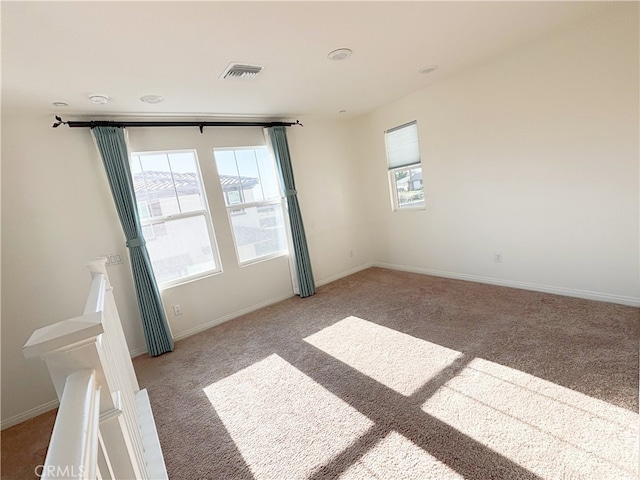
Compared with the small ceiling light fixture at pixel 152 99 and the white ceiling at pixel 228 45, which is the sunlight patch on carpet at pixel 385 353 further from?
A: the small ceiling light fixture at pixel 152 99

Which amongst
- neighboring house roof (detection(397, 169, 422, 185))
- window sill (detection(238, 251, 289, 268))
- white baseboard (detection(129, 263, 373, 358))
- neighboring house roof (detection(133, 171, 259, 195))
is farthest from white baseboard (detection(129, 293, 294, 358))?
neighboring house roof (detection(397, 169, 422, 185))

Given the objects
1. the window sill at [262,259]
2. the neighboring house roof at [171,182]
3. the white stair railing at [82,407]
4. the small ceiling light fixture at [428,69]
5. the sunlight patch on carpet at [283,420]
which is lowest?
the sunlight patch on carpet at [283,420]

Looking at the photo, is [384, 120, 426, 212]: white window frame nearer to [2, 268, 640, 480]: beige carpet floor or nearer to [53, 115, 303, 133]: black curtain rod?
[53, 115, 303, 133]: black curtain rod

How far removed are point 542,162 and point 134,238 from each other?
4205 millimetres

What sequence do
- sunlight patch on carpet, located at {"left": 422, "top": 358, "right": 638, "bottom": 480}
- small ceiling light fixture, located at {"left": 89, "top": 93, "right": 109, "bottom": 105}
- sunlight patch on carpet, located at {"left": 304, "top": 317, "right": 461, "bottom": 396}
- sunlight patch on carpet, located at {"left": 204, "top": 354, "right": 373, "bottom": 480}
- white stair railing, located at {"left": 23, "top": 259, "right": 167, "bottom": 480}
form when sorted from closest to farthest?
white stair railing, located at {"left": 23, "top": 259, "right": 167, "bottom": 480} < sunlight patch on carpet, located at {"left": 422, "top": 358, "right": 638, "bottom": 480} < sunlight patch on carpet, located at {"left": 204, "top": 354, "right": 373, "bottom": 480} < sunlight patch on carpet, located at {"left": 304, "top": 317, "right": 461, "bottom": 396} < small ceiling light fixture, located at {"left": 89, "top": 93, "right": 109, "bottom": 105}

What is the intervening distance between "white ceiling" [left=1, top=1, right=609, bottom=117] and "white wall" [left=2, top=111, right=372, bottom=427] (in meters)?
0.36

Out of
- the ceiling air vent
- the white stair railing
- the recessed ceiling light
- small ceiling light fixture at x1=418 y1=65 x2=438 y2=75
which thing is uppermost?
the recessed ceiling light

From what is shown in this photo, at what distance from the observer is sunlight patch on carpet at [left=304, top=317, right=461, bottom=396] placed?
88.4 inches

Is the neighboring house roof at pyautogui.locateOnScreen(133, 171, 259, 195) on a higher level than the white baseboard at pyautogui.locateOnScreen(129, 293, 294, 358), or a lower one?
higher

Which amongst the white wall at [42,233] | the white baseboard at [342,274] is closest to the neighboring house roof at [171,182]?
the white wall at [42,233]

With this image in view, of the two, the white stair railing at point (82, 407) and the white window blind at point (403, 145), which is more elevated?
the white window blind at point (403, 145)

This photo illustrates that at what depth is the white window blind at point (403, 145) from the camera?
4.16m

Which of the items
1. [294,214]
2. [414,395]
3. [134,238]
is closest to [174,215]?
[134,238]

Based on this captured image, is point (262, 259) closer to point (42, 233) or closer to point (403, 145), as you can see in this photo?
point (42, 233)
